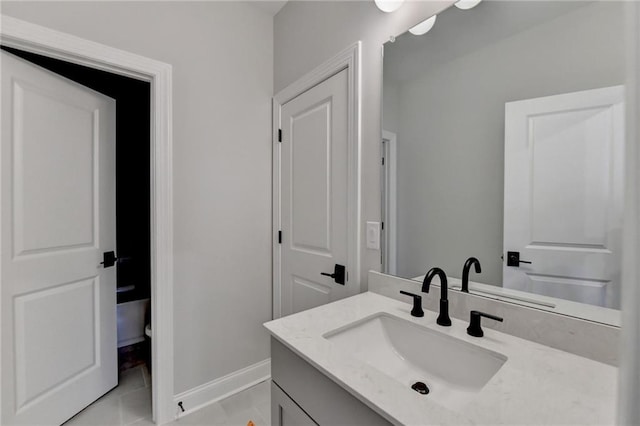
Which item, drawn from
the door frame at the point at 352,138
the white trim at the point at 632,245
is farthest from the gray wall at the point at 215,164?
the white trim at the point at 632,245

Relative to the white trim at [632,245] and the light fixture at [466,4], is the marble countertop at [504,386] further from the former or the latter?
the light fixture at [466,4]

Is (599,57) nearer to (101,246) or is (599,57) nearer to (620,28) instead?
(620,28)

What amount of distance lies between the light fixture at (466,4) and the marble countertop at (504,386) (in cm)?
118

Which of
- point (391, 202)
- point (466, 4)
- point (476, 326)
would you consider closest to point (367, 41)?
point (466, 4)

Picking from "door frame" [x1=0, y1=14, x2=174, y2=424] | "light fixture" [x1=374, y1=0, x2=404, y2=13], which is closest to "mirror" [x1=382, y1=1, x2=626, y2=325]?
"light fixture" [x1=374, y1=0, x2=404, y2=13]

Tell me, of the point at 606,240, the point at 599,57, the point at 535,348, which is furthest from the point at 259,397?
the point at 599,57

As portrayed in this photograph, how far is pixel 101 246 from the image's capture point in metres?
1.83

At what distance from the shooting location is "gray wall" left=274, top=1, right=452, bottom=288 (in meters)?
1.28

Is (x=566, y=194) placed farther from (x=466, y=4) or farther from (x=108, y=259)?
(x=108, y=259)

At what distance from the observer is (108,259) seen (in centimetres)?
186

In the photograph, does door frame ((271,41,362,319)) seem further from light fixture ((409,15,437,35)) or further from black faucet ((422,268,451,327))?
black faucet ((422,268,451,327))

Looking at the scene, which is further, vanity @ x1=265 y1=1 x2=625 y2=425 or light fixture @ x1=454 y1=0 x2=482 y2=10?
light fixture @ x1=454 y1=0 x2=482 y2=10

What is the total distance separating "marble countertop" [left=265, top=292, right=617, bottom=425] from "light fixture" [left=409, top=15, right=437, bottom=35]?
3.91 ft

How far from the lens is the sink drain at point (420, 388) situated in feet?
2.80
